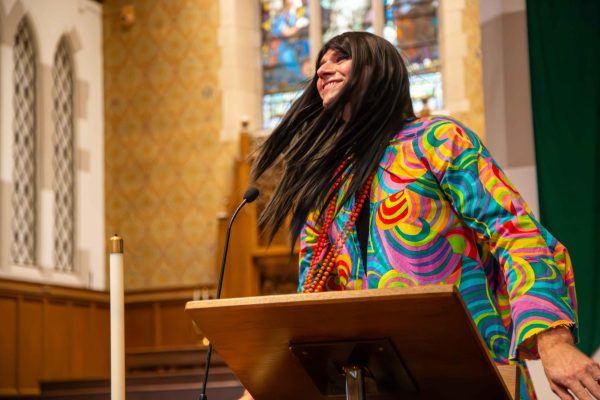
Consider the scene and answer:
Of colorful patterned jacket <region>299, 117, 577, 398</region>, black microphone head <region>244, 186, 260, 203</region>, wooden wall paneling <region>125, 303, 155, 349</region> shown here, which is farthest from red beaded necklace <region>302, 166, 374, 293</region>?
wooden wall paneling <region>125, 303, 155, 349</region>

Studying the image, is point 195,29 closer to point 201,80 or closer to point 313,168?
point 201,80

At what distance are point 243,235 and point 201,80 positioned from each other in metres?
2.05

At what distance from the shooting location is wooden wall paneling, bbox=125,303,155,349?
10.5 m

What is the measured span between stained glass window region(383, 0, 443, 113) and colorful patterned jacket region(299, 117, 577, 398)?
28.4 feet

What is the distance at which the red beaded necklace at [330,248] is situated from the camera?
5.55 ft

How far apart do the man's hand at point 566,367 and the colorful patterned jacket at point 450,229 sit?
130mm

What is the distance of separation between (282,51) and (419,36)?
168 cm

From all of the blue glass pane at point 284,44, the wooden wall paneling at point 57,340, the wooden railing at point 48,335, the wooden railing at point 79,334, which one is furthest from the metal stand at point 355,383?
the blue glass pane at point 284,44

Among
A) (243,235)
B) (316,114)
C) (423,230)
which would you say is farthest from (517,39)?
(243,235)

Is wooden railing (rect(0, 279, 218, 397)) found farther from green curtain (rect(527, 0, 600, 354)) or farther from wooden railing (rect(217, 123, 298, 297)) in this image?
green curtain (rect(527, 0, 600, 354))

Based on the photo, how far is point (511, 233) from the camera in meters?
1.47

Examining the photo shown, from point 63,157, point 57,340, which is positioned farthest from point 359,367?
point 63,157

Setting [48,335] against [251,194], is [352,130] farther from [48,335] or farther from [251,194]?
[48,335]

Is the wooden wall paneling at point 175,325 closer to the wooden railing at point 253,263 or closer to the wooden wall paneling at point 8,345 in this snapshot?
the wooden railing at point 253,263
